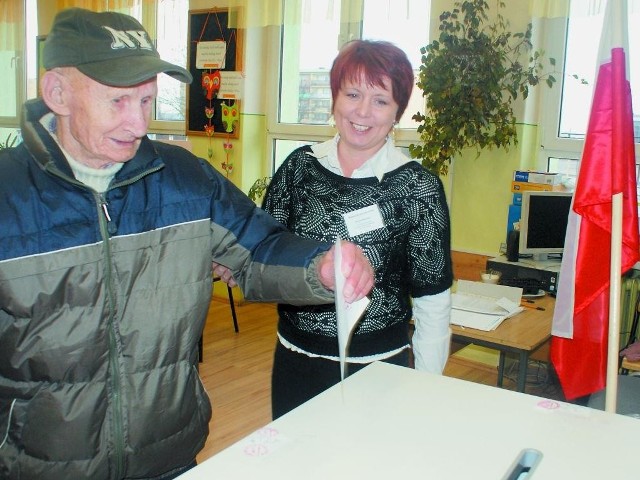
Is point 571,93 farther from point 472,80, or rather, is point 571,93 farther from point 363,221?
point 363,221

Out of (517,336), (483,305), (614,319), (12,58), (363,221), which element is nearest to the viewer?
(363,221)

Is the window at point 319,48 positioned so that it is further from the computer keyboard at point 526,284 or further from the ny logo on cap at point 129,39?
the ny logo on cap at point 129,39

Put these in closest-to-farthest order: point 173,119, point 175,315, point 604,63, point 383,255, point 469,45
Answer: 1. point 175,315
2. point 383,255
3. point 604,63
4. point 469,45
5. point 173,119

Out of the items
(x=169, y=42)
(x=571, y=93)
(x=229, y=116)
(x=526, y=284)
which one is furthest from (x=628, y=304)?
(x=169, y=42)

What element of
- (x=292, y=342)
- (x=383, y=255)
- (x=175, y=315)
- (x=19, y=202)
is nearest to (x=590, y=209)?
(x=383, y=255)

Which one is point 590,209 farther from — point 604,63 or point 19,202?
point 19,202

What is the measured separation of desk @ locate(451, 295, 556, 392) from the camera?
2.67m

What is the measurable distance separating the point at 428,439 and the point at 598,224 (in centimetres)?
132

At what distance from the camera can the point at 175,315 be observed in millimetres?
1257

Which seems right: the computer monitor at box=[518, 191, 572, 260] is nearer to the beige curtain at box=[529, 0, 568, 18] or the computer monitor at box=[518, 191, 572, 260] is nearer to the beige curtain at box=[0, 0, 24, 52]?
the beige curtain at box=[529, 0, 568, 18]

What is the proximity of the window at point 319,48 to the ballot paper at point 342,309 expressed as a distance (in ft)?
11.7

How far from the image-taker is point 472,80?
3.95m

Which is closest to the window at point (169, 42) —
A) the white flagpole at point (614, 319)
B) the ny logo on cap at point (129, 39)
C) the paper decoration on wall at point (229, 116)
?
the paper decoration on wall at point (229, 116)

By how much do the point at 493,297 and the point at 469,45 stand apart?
165 centimetres
